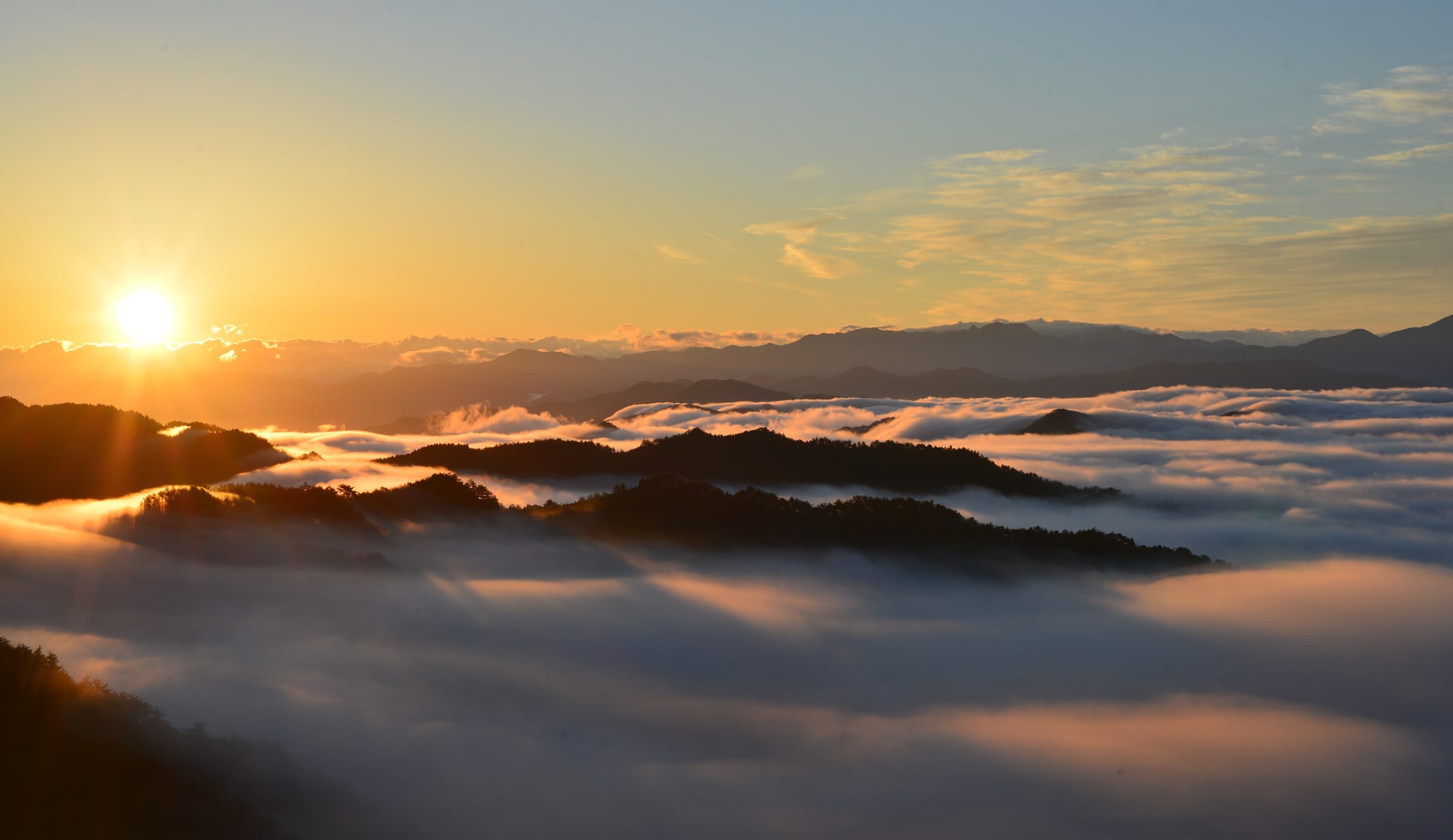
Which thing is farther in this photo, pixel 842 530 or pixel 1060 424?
pixel 1060 424

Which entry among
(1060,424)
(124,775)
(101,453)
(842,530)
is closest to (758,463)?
(842,530)

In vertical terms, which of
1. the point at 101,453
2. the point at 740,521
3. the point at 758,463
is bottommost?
the point at 740,521

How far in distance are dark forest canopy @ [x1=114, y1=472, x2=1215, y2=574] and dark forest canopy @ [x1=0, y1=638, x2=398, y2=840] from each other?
2275 centimetres

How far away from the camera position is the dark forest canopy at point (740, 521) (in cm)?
4466

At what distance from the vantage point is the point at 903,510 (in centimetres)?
5078

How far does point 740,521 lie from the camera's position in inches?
1857

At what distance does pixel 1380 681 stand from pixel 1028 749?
613 inches

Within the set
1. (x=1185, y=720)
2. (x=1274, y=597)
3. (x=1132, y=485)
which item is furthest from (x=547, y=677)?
(x=1132, y=485)

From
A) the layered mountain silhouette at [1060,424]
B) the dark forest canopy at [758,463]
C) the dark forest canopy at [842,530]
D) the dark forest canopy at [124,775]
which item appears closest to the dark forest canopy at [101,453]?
the dark forest canopy at [758,463]

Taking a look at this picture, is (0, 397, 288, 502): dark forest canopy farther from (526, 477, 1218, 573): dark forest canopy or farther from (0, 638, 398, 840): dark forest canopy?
(0, 638, 398, 840): dark forest canopy

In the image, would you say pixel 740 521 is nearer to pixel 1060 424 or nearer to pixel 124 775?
pixel 124 775

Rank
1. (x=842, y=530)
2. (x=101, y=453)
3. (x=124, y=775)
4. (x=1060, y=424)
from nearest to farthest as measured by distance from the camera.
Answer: (x=124, y=775) → (x=842, y=530) → (x=101, y=453) → (x=1060, y=424)

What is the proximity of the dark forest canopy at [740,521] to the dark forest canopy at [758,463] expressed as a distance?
22.2 metres

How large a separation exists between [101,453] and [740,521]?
46825mm
